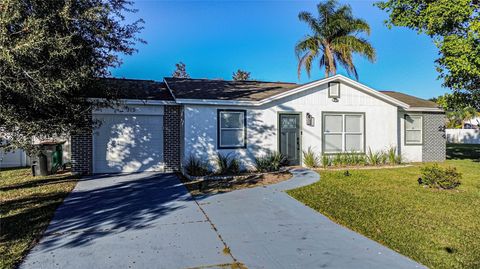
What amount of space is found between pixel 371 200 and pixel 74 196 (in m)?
7.16

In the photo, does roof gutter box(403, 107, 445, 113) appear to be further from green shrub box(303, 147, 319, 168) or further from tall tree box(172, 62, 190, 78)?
tall tree box(172, 62, 190, 78)

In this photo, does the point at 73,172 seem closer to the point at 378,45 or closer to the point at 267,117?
the point at 267,117

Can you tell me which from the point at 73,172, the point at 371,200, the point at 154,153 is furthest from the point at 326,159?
the point at 73,172

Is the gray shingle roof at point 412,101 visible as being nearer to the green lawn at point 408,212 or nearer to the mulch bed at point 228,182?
the green lawn at point 408,212

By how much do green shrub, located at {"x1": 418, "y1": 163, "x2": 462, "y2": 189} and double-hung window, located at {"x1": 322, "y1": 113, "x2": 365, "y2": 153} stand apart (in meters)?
4.26

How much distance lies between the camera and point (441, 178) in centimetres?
827

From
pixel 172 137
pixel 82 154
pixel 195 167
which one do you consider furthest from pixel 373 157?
pixel 82 154

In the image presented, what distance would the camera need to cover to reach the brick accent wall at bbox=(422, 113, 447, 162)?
48.0ft

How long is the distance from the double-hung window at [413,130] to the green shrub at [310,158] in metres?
5.24

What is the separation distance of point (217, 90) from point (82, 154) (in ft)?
18.3

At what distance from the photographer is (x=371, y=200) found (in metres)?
7.12

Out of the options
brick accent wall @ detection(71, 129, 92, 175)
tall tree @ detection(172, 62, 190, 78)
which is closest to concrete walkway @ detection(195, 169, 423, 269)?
brick accent wall @ detection(71, 129, 92, 175)

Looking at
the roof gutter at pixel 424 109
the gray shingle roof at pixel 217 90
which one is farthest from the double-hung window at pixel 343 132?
the roof gutter at pixel 424 109

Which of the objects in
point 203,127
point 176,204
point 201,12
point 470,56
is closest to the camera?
point 176,204
